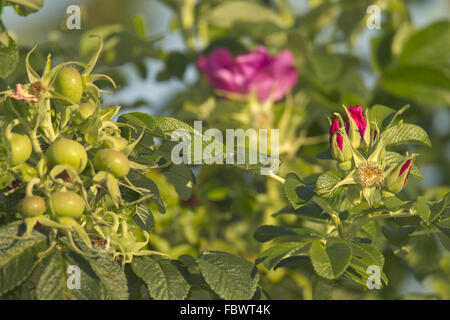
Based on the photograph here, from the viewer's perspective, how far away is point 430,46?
201 centimetres

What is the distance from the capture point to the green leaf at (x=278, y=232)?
1.07 m

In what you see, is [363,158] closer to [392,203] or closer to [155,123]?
[392,203]

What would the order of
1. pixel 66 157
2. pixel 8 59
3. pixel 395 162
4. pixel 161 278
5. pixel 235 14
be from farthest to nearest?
pixel 235 14
pixel 8 59
pixel 395 162
pixel 161 278
pixel 66 157

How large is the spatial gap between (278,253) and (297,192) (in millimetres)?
106

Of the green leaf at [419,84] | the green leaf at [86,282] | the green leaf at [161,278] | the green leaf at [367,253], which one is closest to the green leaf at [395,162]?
the green leaf at [367,253]

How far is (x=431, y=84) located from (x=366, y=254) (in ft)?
3.69

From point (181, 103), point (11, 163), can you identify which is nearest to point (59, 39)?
point (181, 103)

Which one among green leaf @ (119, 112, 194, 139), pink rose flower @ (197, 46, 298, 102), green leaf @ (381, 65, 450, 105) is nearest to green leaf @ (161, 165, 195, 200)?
green leaf @ (119, 112, 194, 139)

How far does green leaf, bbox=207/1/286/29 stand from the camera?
207 centimetres

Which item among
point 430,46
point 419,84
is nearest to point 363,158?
point 419,84

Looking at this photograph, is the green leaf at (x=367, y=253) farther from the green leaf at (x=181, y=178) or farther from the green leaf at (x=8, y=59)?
the green leaf at (x=8, y=59)

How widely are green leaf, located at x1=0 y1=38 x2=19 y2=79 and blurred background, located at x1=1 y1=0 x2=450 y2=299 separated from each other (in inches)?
17.3

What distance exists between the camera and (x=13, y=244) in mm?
831
